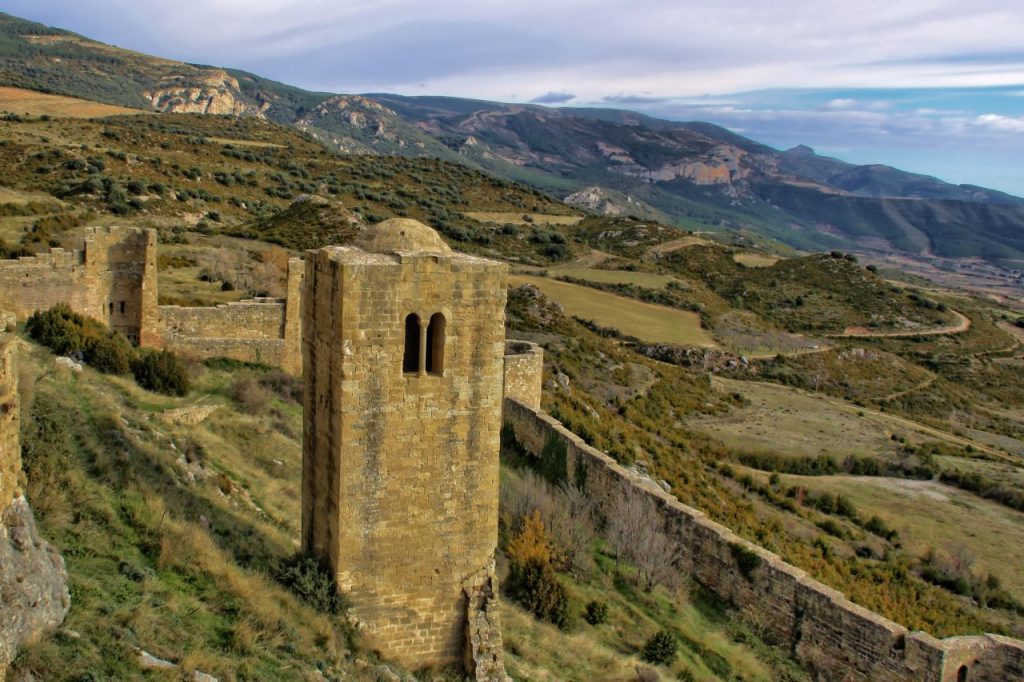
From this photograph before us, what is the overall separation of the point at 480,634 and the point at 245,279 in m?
18.4

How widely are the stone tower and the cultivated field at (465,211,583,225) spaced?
49856 millimetres

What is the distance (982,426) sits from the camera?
35656 mm

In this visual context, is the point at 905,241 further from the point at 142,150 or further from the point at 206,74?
the point at 142,150

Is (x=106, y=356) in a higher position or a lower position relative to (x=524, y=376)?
higher

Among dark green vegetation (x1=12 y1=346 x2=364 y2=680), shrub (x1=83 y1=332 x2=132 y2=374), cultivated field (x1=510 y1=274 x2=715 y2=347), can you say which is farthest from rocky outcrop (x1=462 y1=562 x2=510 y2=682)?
cultivated field (x1=510 y1=274 x2=715 y2=347)

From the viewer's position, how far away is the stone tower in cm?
758

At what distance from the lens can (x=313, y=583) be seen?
7.89 m

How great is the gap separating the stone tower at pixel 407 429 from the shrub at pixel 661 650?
8.18 ft

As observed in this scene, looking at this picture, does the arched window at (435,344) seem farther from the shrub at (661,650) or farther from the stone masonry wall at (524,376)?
the stone masonry wall at (524,376)

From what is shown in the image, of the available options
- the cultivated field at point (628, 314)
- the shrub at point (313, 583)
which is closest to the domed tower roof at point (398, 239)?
the shrub at point (313, 583)

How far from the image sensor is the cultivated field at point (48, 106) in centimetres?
6161

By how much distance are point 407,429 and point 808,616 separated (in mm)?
6133

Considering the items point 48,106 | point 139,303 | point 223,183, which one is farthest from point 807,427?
point 48,106

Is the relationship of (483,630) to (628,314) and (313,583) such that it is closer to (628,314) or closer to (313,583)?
(313,583)
